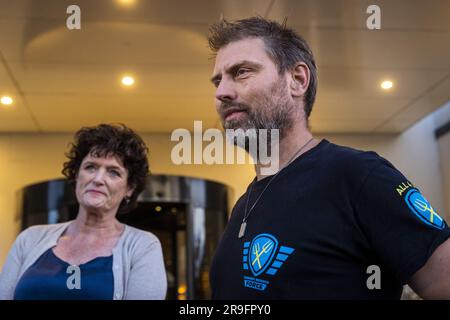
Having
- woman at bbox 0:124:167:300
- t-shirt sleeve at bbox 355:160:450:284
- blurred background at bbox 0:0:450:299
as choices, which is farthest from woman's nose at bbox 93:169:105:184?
blurred background at bbox 0:0:450:299

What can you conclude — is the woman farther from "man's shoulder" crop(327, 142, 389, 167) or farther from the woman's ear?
A: "man's shoulder" crop(327, 142, 389, 167)

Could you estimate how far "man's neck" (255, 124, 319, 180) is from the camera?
750mm

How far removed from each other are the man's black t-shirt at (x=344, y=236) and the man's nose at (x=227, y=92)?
16 centimetres

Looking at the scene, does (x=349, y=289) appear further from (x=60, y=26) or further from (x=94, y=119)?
(x=94, y=119)

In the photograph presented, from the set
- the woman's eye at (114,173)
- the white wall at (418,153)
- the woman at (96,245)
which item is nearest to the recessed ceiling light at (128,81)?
the white wall at (418,153)

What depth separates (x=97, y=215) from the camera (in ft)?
3.85

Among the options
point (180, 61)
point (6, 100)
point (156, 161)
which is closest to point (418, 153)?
point (180, 61)

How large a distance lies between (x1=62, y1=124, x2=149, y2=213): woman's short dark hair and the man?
1.69 feet

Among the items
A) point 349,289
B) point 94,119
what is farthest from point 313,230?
point 94,119

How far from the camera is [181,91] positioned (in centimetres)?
351

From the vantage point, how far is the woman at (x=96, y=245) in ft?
3.42

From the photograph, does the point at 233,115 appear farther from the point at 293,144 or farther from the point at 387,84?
the point at 387,84

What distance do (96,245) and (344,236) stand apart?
2.25ft
